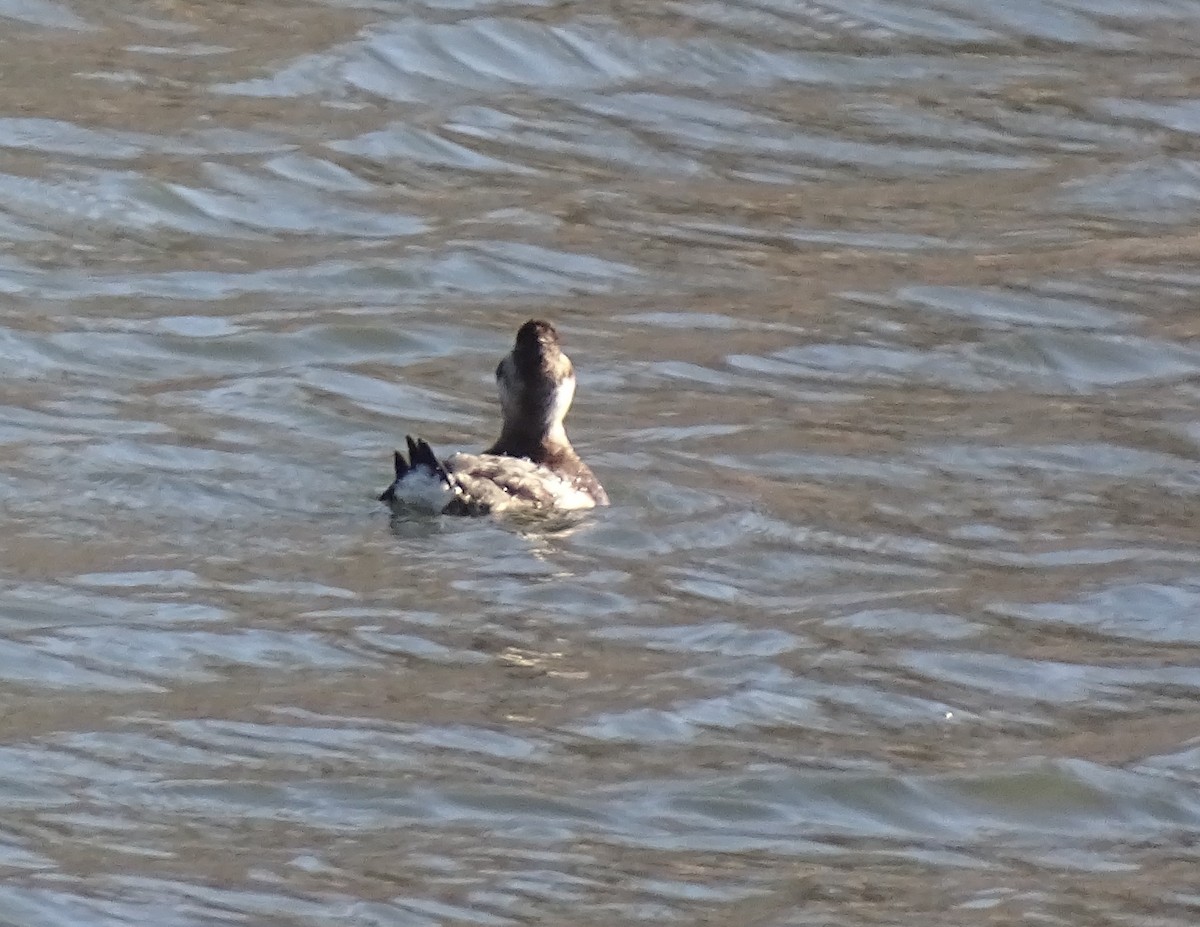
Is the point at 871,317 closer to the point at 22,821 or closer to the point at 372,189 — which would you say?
the point at 372,189

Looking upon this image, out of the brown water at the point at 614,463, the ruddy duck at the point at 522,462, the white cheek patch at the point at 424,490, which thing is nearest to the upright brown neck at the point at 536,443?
the ruddy duck at the point at 522,462

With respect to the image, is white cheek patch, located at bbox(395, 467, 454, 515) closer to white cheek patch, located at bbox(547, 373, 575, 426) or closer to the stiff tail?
the stiff tail

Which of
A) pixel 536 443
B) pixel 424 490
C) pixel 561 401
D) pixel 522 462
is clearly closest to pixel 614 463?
pixel 561 401

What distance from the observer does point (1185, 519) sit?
36.1 feet

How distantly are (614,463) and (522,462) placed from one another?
805mm

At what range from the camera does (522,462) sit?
1117 centimetres

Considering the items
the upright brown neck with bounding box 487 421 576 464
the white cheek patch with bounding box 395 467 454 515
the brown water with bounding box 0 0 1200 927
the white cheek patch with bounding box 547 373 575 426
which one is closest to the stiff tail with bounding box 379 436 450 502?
the white cheek patch with bounding box 395 467 454 515

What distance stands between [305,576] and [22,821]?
104 inches

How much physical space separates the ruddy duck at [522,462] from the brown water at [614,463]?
0.17m

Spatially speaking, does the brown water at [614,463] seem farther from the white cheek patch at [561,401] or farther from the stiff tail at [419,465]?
the white cheek patch at [561,401]

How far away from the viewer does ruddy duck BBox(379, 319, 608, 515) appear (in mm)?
10406

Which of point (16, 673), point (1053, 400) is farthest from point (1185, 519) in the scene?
point (16, 673)

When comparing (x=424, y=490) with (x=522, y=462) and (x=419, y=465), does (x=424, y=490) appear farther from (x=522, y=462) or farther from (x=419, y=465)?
(x=522, y=462)

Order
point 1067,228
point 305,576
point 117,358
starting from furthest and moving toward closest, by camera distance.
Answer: point 1067,228
point 117,358
point 305,576
